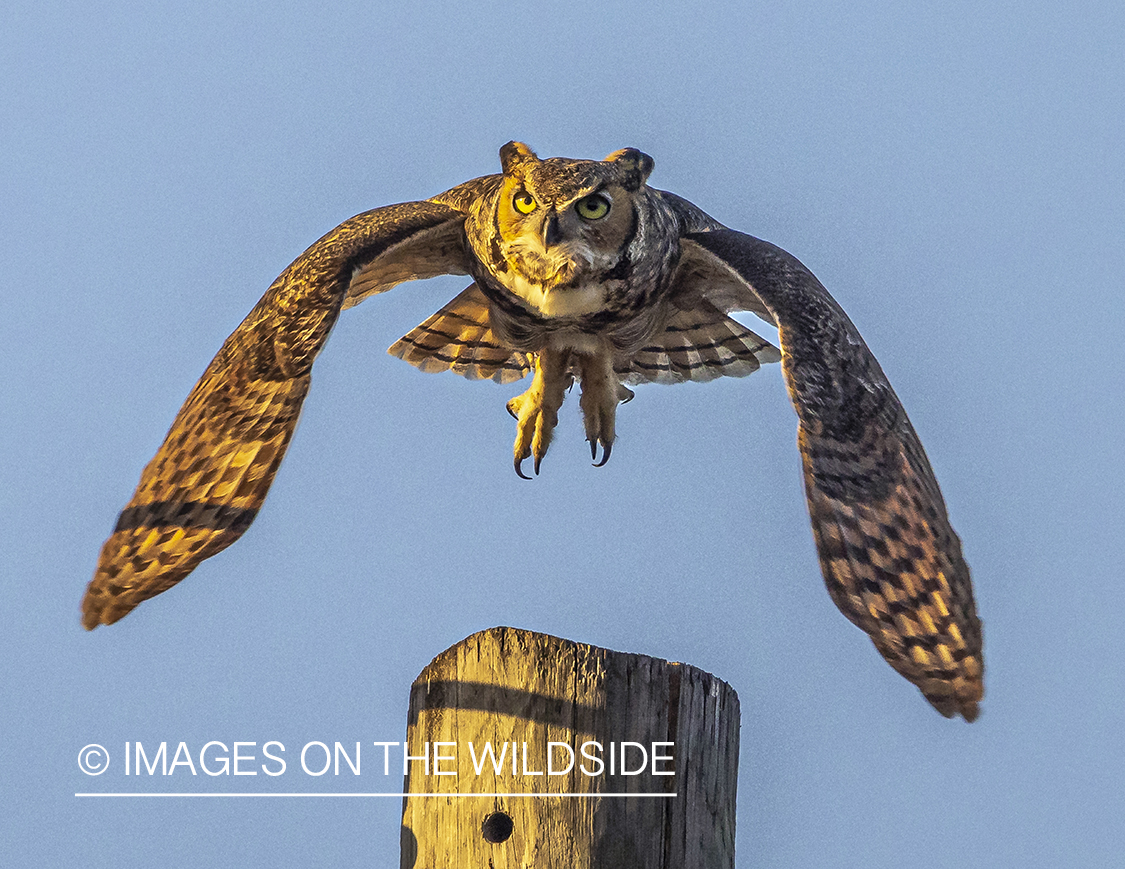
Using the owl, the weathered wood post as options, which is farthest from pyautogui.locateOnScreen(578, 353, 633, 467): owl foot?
the weathered wood post

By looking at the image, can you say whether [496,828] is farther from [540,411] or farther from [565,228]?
[540,411]

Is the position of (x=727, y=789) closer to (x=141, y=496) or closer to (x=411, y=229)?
(x=141, y=496)

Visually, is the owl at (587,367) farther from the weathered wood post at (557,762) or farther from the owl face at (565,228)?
the weathered wood post at (557,762)

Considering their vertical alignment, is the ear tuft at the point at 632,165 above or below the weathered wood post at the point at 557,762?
above

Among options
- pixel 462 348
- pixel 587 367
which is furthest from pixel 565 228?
pixel 462 348

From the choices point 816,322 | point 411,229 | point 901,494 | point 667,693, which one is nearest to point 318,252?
point 411,229

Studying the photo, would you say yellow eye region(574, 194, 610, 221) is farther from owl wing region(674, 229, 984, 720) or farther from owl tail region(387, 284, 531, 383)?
owl tail region(387, 284, 531, 383)

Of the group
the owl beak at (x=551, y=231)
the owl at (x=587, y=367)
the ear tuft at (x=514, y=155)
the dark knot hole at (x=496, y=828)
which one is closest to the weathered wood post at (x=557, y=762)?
the dark knot hole at (x=496, y=828)
